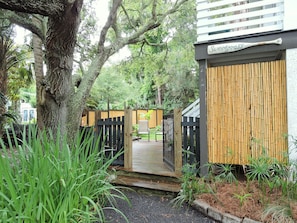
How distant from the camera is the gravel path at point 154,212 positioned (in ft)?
9.82

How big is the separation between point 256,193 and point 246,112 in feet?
4.49

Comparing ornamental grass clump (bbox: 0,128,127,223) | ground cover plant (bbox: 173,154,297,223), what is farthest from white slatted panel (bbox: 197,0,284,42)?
ornamental grass clump (bbox: 0,128,127,223)

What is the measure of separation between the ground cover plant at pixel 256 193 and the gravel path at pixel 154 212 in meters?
0.21

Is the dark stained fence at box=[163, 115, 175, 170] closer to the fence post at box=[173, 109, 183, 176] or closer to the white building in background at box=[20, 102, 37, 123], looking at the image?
the fence post at box=[173, 109, 183, 176]

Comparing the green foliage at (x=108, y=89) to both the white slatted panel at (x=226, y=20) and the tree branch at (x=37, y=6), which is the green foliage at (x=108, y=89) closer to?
the white slatted panel at (x=226, y=20)

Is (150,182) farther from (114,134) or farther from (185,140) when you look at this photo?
(114,134)

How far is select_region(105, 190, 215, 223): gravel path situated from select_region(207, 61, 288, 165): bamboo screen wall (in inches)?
48.1

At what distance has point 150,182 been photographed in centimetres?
444

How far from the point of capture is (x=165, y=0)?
8836mm

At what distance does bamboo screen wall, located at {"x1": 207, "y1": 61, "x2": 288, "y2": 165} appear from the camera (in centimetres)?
380

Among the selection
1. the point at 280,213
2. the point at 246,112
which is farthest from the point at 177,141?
the point at 280,213

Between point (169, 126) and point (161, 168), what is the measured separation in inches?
38.3

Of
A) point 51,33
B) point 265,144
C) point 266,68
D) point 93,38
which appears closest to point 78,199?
point 51,33

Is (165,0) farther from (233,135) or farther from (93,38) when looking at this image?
(233,135)
